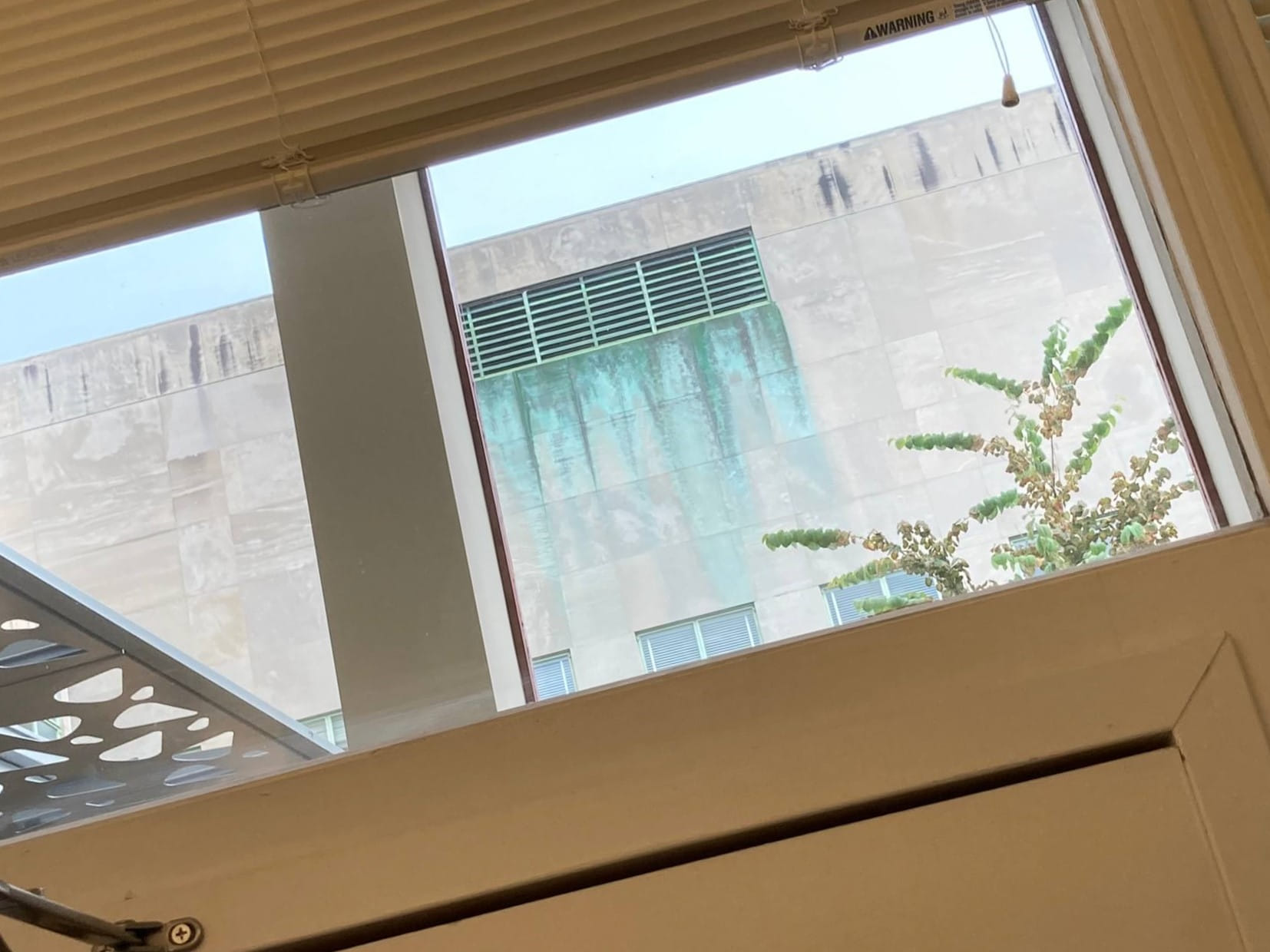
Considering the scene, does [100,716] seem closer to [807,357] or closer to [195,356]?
[195,356]

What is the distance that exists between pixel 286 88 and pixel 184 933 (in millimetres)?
635

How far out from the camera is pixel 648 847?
67cm

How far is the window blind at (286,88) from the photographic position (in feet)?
2.67

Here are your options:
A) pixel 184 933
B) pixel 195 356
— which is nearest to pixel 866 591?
pixel 184 933

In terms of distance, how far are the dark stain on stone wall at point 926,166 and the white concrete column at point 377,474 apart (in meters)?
0.51

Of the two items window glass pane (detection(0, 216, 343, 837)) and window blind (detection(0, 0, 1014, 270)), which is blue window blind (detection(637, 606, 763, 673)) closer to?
window glass pane (detection(0, 216, 343, 837))

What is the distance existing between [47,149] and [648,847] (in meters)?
0.72

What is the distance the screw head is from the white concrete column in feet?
0.68

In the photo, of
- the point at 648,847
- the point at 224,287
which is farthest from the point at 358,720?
the point at 224,287

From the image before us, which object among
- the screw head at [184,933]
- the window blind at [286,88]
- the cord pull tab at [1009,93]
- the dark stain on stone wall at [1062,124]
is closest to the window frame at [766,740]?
the screw head at [184,933]

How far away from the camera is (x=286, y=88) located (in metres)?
0.82

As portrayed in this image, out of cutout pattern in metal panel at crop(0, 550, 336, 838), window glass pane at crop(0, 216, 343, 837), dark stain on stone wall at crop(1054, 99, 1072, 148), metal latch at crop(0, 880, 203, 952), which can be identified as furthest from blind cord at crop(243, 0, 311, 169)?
dark stain on stone wall at crop(1054, 99, 1072, 148)

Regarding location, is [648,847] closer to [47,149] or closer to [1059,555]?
[1059,555]

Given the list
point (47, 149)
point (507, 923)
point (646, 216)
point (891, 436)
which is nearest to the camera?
point (507, 923)
